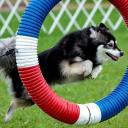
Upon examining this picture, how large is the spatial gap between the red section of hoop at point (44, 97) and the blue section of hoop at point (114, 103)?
0.42 metres

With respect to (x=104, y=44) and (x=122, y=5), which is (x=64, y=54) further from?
(x=122, y=5)

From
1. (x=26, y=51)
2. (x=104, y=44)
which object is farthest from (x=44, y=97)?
(x=104, y=44)

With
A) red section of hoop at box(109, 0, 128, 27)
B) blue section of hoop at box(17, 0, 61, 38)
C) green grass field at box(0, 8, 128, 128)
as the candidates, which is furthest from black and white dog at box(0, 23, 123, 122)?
blue section of hoop at box(17, 0, 61, 38)

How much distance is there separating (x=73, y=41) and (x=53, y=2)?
886 mm

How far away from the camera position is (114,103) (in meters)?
7.37

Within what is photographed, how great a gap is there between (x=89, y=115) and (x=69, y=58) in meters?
0.84

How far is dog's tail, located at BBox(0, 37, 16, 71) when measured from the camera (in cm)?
777

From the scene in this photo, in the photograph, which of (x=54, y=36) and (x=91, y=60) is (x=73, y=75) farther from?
(x=54, y=36)

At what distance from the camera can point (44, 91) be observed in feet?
22.4

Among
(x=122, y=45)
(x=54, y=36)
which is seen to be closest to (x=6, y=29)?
(x=54, y=36)

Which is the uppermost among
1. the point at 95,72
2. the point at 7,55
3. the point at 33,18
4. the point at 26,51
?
the point at 33,18

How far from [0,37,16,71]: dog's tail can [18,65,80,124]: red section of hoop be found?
0.97m

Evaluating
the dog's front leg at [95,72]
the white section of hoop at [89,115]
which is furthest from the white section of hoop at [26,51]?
the dog's front leg at [95,72]

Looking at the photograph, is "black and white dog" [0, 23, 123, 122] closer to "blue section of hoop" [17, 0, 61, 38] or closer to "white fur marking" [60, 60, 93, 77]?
"white fur marking" [60, 60, 93, 77]
